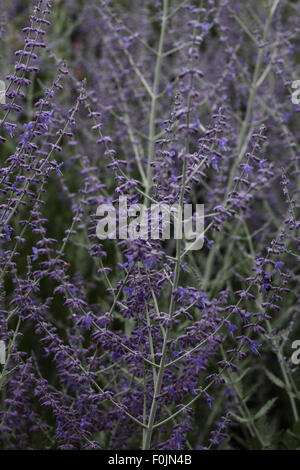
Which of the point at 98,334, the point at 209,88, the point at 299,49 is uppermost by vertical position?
the point at 299,49

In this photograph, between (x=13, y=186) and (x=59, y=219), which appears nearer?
(x=13, y=186)

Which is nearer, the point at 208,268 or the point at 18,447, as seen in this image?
the point at 18,447

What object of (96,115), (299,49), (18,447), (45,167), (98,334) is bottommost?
(18,447)

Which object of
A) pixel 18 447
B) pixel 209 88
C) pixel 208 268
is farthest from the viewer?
pixel 209 88

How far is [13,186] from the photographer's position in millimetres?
2480

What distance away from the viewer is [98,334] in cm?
230

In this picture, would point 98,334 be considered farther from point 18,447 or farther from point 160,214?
point 18,447

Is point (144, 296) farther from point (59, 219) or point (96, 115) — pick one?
point (59, 219)

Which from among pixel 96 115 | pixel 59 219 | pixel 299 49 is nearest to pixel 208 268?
pixel 59 219

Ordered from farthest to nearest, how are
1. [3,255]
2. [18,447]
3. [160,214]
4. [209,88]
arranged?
[209,88], [18,447], [3,255], [160,214]
